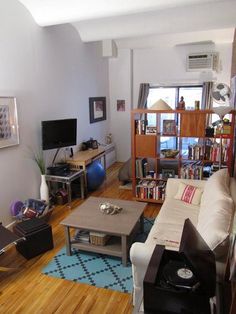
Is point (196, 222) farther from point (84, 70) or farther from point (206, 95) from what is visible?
point (206, 95)

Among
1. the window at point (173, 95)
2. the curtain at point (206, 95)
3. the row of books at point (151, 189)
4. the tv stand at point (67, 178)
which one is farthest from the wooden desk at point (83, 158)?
the curtain at point (206, 95)

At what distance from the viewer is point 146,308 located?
154cm

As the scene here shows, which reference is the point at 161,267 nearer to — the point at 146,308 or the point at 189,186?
the point at 146,308

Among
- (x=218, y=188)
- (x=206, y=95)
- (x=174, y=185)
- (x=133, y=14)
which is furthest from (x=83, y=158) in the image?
(x=206, y=95)

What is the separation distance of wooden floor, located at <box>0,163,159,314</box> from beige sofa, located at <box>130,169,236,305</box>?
29 cm

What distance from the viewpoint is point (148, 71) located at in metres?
6.48

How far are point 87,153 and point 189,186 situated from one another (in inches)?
90.0

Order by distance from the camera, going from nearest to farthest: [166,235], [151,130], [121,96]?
[166,235] → [151,130] → [121,96]

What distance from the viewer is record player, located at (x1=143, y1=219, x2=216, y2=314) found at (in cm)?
145

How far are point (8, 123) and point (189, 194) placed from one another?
7.86 ft

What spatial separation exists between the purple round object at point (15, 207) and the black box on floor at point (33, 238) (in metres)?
0.52

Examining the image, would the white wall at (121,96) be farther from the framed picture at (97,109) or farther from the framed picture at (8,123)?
the framed picture at (8,123)

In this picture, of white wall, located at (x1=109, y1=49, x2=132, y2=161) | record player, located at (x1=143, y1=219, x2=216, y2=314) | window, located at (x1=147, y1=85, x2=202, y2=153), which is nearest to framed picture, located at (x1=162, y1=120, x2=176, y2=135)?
window, located at (x1=147, y1=85, x2=202, y2=153)

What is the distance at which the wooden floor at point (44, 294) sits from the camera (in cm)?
220
